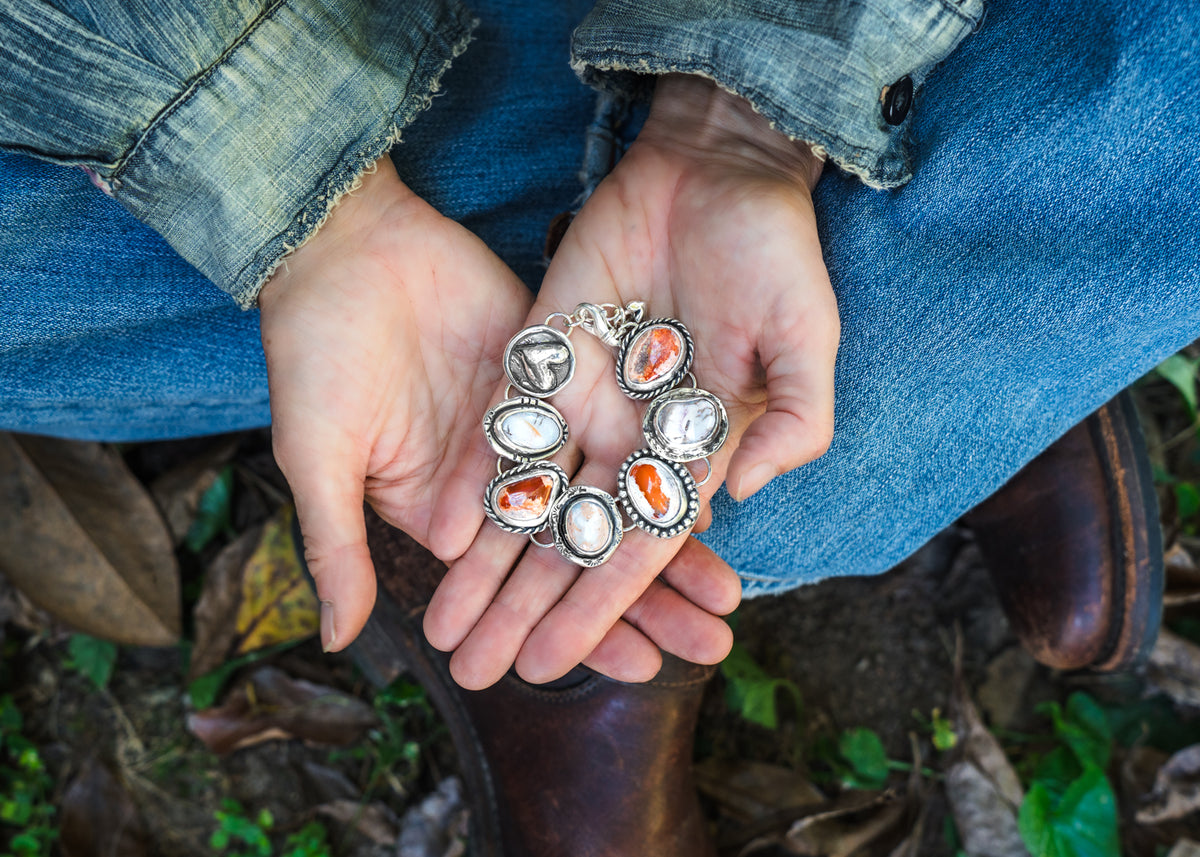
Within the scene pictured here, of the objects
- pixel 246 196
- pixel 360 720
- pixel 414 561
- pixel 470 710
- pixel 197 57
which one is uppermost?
pixel 197 57

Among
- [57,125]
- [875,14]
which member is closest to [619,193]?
[875,14]

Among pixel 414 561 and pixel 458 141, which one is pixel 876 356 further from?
pixel 414 561

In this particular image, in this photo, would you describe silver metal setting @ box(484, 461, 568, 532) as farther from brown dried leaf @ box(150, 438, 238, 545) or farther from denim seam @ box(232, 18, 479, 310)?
brown dried leaf @ box(150, 438, 238, 545)

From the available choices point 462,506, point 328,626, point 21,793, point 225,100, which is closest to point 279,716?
point 21,793

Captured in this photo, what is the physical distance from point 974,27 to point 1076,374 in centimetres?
74

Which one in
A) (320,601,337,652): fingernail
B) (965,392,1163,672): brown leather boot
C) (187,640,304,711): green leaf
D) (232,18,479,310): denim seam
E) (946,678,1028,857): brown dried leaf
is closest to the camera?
(320,601,337,652): fingernail

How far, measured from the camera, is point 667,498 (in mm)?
1628

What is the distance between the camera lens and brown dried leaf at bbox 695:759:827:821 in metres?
2.34

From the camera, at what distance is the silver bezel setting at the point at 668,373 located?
1705mm

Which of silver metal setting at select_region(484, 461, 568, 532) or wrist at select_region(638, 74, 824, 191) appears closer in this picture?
silver metal setting at select_region(484, 461, 568, 532)

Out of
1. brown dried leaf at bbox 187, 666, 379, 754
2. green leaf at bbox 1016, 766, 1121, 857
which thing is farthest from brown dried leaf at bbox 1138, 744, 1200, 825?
brown dried leaf at bbox 187, 666, 379, 754

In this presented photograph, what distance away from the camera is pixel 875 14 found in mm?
1483

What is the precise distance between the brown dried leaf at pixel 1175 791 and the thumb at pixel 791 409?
5.63 feet

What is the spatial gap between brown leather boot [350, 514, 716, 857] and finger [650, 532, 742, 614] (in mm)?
374
